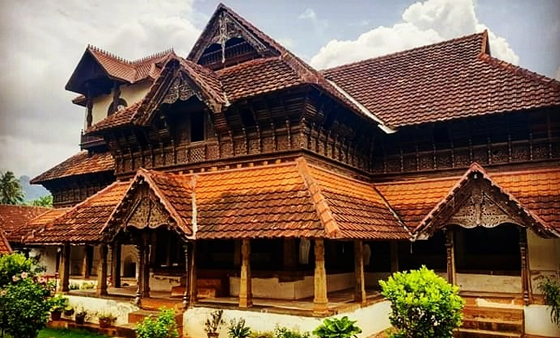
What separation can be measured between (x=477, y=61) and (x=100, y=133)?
10.9 m

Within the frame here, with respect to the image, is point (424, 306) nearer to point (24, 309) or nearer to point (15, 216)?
point (24, 309)

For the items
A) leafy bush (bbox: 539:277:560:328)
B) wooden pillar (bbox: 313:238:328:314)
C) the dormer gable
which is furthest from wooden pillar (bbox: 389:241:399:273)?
the dormer gable

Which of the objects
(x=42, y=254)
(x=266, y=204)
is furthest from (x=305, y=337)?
(x=42, y=254)

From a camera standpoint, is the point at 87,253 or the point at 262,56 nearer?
the point at 262,56

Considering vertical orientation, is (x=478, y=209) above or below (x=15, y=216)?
A: below

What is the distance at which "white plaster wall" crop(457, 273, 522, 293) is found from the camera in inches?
439

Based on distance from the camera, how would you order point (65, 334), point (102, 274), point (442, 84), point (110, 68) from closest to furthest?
point (65, 334)
point (102, 274)
point (442, 84)
point (110, 68)

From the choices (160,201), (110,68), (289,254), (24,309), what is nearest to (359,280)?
(289,254)

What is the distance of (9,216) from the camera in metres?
25.0

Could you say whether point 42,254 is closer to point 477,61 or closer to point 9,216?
point 9,216

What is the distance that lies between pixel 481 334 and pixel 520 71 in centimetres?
683

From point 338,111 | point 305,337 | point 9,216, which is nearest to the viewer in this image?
point 305,337

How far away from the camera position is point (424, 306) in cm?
727

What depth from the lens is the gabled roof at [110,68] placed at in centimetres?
2047
